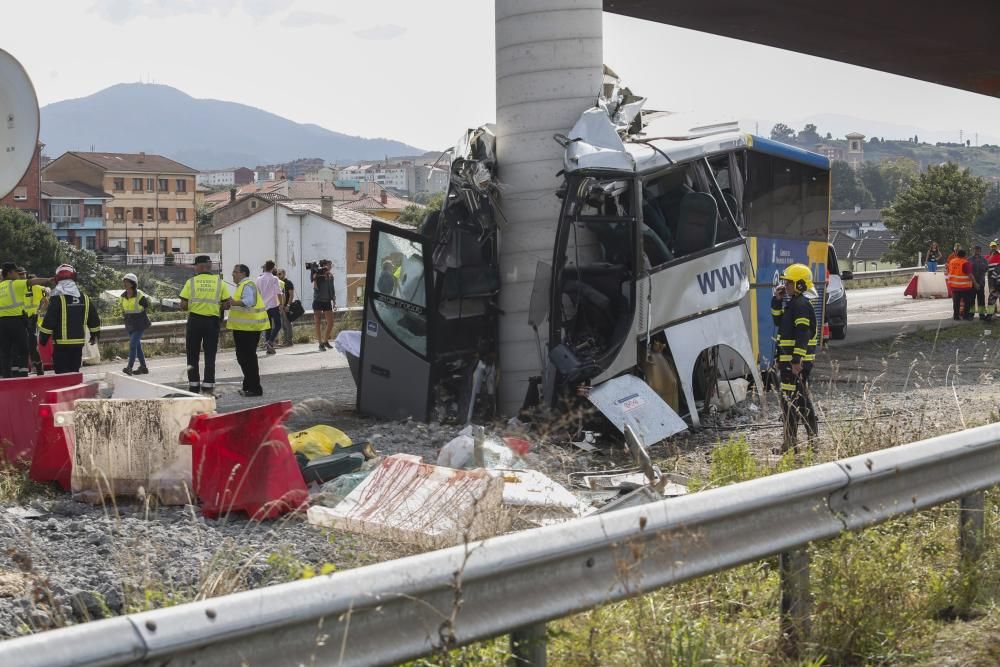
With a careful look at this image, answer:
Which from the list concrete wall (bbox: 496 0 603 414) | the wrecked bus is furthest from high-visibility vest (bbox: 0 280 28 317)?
→ concrete wall (bbox: 496 0 603 414)

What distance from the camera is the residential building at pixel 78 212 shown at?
13762 cm

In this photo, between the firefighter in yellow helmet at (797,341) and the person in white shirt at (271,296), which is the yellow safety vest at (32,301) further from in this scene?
the firefighter in yellow helmet at (797,341)

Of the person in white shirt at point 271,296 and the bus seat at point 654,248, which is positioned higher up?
the bus seat at point 654,248

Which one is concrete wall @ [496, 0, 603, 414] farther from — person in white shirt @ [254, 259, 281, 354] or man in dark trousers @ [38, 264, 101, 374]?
person in white shirt @ [254, 259, 281, 354]

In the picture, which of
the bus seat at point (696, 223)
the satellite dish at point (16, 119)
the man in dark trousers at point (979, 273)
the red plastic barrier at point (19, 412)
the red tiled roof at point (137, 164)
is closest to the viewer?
the satellite dish at point (16, 119)

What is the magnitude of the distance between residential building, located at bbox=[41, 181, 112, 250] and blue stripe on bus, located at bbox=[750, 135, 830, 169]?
427 feet

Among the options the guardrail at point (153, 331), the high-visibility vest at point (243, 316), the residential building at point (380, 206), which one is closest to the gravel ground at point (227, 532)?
the high-visibility vest at point (243, 316)

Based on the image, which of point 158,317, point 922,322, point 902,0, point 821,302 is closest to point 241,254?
point 158,317

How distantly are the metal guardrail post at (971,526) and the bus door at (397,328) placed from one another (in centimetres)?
727

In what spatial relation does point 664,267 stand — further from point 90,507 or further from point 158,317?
point 158,317

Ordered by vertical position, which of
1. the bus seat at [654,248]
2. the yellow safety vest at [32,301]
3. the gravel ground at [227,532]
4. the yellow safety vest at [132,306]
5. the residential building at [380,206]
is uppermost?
the residential building at [380,206]

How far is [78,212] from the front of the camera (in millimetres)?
139750

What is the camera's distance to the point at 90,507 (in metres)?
7.95

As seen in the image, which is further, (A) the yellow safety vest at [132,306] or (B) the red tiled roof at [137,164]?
(B) the red tiled roof at [137,164]
